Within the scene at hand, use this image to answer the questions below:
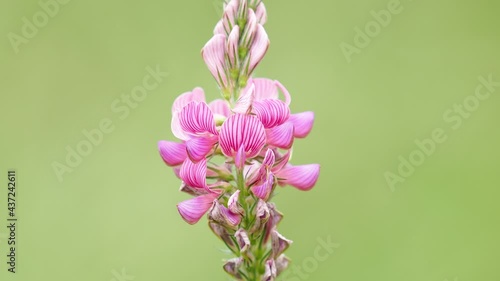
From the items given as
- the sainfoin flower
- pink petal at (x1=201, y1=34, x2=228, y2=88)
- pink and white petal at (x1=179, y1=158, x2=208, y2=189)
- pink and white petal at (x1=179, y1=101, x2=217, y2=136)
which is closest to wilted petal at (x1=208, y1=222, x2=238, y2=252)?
the sainfoin flower

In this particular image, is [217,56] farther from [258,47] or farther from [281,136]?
[281,136]

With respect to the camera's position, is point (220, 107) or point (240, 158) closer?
point (240, 158)

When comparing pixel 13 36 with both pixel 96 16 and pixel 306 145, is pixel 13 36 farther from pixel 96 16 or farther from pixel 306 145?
pixel 306 145

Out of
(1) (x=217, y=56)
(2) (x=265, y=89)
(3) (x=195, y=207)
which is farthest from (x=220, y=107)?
(3) (x=195, y=207)

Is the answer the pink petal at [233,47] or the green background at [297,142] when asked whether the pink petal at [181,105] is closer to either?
the pink petal at [233,47]

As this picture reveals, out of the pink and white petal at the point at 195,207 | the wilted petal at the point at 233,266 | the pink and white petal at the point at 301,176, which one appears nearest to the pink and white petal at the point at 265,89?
the pink and white petal at the point at 301,176

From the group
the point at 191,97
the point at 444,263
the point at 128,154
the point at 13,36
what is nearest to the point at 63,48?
the point at 13,36
